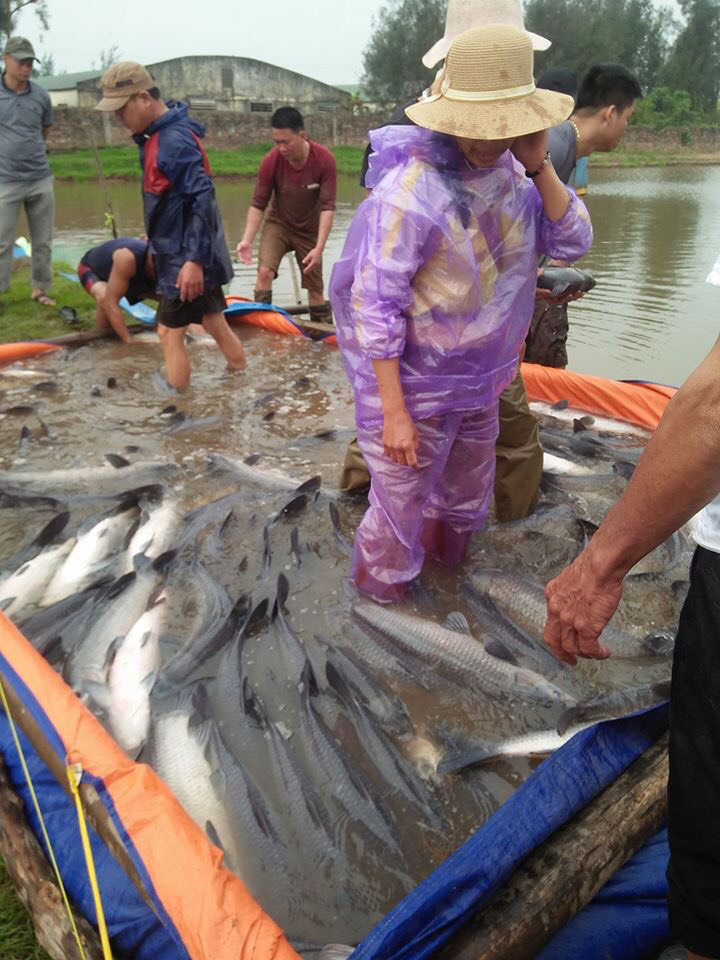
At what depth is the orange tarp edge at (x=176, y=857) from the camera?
5.69ft

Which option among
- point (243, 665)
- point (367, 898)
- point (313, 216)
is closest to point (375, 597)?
point (243, 665)

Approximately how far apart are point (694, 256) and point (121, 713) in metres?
12.8

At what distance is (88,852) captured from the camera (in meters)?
1.97

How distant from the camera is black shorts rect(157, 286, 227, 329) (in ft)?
17.8

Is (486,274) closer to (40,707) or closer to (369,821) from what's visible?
(369,821)

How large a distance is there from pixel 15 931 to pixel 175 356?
429 centimetres

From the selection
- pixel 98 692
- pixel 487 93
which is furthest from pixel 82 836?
pixel 487 93

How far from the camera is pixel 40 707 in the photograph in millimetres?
2373

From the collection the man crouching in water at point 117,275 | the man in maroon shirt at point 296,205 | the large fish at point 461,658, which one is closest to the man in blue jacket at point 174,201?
the man crouching in water at point 117,275

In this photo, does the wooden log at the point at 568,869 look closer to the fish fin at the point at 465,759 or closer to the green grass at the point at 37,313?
the fish fin at the point at 465,759

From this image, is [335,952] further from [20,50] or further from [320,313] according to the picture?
[20,50]

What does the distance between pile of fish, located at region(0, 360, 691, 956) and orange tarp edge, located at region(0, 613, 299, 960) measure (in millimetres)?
373

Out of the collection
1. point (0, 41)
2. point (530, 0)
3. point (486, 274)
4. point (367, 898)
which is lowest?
point (367, 898)

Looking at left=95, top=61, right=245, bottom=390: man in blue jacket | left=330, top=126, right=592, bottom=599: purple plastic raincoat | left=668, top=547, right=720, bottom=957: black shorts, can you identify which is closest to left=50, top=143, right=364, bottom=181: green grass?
left=95, top=61, right=245, bottom=390: man in blue jacket
